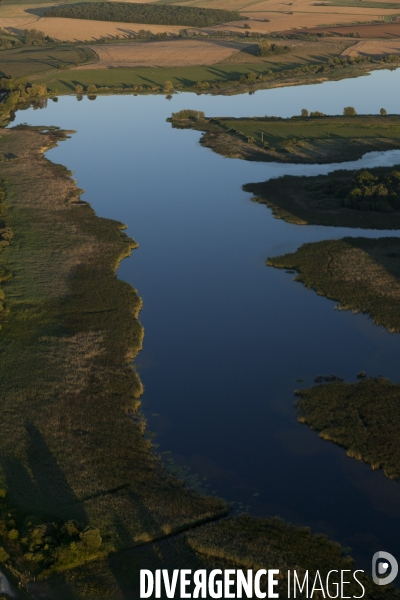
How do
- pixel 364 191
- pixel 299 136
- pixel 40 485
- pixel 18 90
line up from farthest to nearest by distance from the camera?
pixel 18 90 → pixel 299 136 → pixel 364 191 → pixel 40 485

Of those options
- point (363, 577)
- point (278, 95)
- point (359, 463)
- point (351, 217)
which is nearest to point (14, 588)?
point (363, 577)

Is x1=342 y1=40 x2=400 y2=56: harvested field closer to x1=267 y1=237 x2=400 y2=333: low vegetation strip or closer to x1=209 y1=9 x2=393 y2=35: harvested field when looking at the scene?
x1=209 y1=9 x2=393 y2=35: harvested field

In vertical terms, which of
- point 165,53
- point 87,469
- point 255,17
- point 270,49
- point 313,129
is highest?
point 255,17

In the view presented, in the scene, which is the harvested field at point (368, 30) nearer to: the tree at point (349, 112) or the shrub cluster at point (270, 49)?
the shrub cluster at point (270, 49)

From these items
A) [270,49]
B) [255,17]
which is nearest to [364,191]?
[270,49]

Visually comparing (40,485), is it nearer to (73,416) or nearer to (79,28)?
(73,416)

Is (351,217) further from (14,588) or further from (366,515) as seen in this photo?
(14,588)
